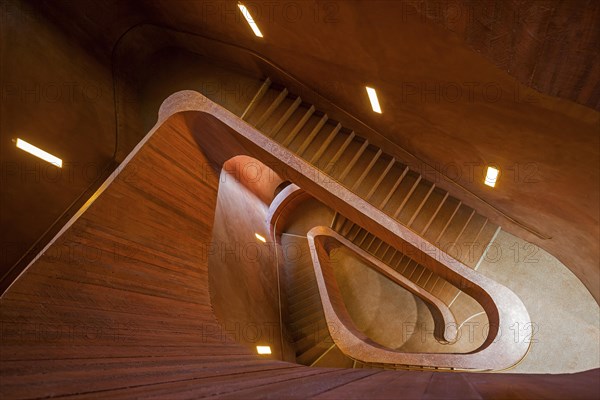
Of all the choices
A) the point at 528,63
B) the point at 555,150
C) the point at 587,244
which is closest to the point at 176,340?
the point at 528,63

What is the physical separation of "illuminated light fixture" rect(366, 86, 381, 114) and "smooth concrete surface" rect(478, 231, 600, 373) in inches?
94.2

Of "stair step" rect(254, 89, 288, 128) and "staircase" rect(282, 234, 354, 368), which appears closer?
"stair step" rect(254, 89, 288, 128)

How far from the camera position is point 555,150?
2.62m

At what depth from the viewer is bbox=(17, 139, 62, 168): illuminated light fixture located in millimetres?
4192

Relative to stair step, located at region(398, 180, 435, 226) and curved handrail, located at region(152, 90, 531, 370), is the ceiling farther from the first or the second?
curved handrail, located at region(152, 90, 531, 370)

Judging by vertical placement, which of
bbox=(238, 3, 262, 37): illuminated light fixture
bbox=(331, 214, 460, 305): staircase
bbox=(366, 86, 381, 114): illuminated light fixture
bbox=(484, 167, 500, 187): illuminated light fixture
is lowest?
bbox=(484, 167, 500, 187): illuminated light fixture

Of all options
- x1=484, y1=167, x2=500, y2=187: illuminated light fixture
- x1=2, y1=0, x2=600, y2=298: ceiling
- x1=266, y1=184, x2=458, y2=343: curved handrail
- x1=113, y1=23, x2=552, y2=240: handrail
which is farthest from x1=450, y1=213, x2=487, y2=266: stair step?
x1=266, y1=184, x2=458, y2=343: curved handrail

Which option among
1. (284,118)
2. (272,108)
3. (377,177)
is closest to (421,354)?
(377,177)

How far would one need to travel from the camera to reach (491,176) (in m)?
3.73

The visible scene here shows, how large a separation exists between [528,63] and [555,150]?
1256 millimetres

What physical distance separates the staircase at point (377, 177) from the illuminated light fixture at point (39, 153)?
2.51 m

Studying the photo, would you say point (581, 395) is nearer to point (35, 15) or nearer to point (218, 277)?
point (218, 277)

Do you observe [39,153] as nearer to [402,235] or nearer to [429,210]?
[402,235]

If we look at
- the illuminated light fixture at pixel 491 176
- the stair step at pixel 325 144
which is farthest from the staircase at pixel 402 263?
the stair step at pixel 325 144
